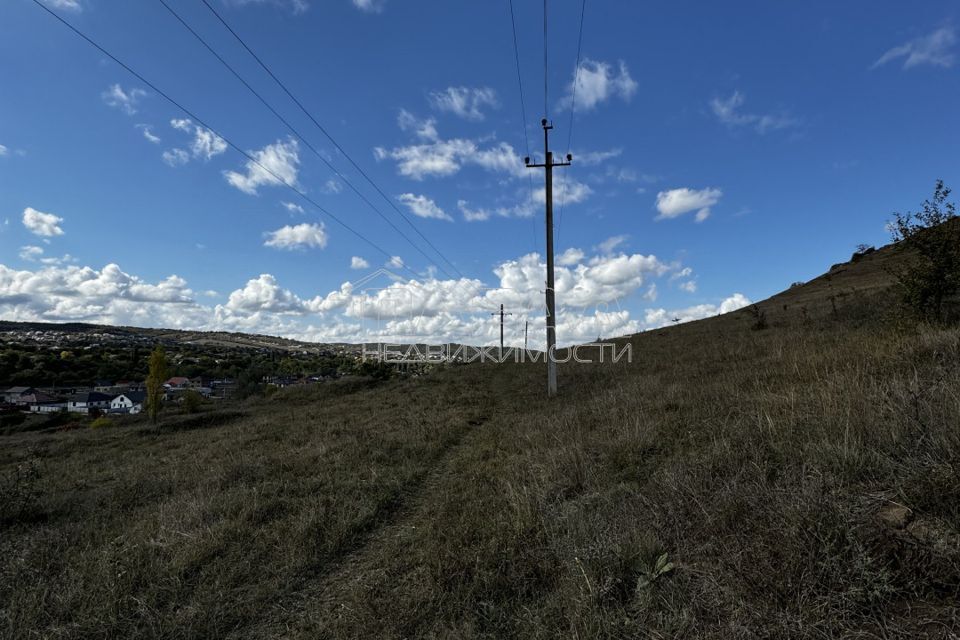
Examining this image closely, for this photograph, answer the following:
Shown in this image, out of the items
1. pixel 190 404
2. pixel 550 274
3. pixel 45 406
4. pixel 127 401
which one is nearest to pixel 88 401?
pixel 45 406

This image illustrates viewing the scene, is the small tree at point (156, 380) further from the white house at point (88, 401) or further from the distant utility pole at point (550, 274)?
the white house at point (88, 401)

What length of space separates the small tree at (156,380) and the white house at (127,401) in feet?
146

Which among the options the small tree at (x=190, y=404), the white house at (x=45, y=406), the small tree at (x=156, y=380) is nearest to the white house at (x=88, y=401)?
the white house at (x=45, y=406)

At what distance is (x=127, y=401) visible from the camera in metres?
74.4

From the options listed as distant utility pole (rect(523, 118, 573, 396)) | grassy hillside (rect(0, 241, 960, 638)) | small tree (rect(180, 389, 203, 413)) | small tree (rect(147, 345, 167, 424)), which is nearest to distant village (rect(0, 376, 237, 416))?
small tree (rect(180, 389, 203, 413))

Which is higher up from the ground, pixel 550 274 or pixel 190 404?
pixel 550 274

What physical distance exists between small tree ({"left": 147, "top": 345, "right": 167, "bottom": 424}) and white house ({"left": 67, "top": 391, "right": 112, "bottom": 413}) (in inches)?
1991

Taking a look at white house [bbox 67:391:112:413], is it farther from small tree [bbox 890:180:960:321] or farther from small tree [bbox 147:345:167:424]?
small tree [bbox 890:180:960:321]

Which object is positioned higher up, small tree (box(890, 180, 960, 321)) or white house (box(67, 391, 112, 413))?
small tree (box(890, 180, 960, 321))

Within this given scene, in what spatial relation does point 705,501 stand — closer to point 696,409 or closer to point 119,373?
point 696,409

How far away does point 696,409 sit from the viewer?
7.22 meters

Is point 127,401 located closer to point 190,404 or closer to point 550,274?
point 190,404

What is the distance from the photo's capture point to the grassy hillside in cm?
270

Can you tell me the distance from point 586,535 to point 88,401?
10190 cm
